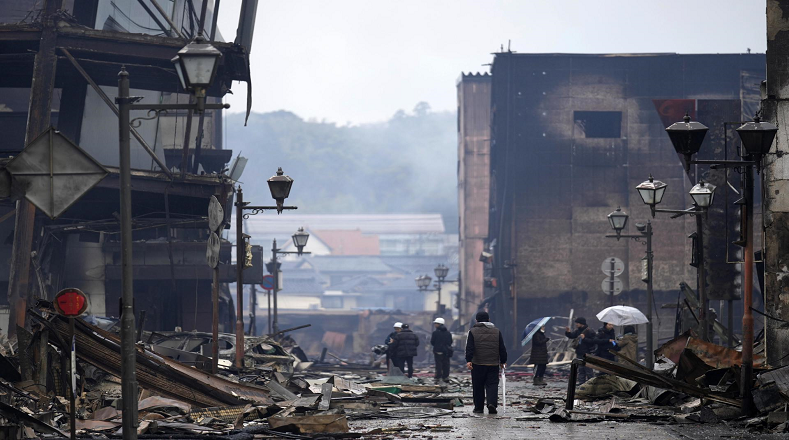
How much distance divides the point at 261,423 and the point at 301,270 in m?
62.8

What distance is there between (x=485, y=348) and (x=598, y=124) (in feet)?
100

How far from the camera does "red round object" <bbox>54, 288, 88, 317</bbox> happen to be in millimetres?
9547

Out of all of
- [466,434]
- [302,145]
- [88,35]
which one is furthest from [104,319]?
[302,145]

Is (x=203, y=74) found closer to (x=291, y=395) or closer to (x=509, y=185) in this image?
(x=291, y=395)

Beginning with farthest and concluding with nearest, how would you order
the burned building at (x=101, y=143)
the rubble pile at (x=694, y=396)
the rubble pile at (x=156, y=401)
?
the burned building at (x=101, y=143) < the rubble pile at (x=694, y=396) < the rubble pile at (x=156, y=401)

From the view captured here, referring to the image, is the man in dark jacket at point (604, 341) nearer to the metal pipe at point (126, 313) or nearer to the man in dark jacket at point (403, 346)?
the man in dark jacket at point (403, 346)

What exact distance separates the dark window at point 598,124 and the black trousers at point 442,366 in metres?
21.0

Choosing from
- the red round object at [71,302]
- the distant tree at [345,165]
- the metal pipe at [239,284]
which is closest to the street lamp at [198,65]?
the red round object at [71,302]

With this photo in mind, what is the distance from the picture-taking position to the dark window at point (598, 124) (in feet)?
143

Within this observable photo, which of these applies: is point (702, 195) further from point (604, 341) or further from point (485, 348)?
point (485, 348)

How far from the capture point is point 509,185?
4384 cm

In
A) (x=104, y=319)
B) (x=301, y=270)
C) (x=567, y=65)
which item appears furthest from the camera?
(x=301, y=270)

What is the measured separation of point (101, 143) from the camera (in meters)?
23.4

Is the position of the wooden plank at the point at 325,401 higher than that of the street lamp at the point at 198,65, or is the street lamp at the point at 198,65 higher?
the street lamp at the point at 198,65
